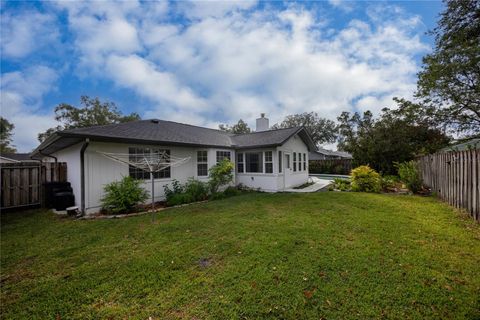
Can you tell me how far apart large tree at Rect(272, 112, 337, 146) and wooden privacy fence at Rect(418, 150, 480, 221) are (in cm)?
3372

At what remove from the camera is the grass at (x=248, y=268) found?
2266 mm

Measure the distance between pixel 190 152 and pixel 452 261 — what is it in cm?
915

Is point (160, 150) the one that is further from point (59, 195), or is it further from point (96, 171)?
point (59, 195)

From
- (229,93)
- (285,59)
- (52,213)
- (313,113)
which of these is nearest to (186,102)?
(229,93)

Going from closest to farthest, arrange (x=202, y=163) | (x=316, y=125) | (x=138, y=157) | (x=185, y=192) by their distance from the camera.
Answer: (x=138, y=157)
(x=185, y=192)
(x=202, y=163)
(x=316, y=125)

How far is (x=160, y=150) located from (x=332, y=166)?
17912 millimetres

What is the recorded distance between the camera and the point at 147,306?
2.34m

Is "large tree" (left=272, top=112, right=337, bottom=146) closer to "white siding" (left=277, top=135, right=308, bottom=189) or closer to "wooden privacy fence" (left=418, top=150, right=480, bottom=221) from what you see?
"white siding" (left=277, top=135, right=308, bottom=189)

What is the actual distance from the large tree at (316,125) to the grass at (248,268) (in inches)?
1463

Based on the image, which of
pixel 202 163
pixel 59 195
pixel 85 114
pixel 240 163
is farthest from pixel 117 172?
pixel 85 114

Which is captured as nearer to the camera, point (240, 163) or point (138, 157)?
point (138, 157)

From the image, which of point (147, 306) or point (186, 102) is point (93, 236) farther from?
point (186, 102)

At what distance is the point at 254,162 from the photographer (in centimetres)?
1184

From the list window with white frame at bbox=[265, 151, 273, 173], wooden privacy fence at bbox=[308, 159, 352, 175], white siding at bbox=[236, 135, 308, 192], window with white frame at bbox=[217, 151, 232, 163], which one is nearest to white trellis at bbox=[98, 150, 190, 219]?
window with white frame at bbox=[217, 151, 232, 163]
